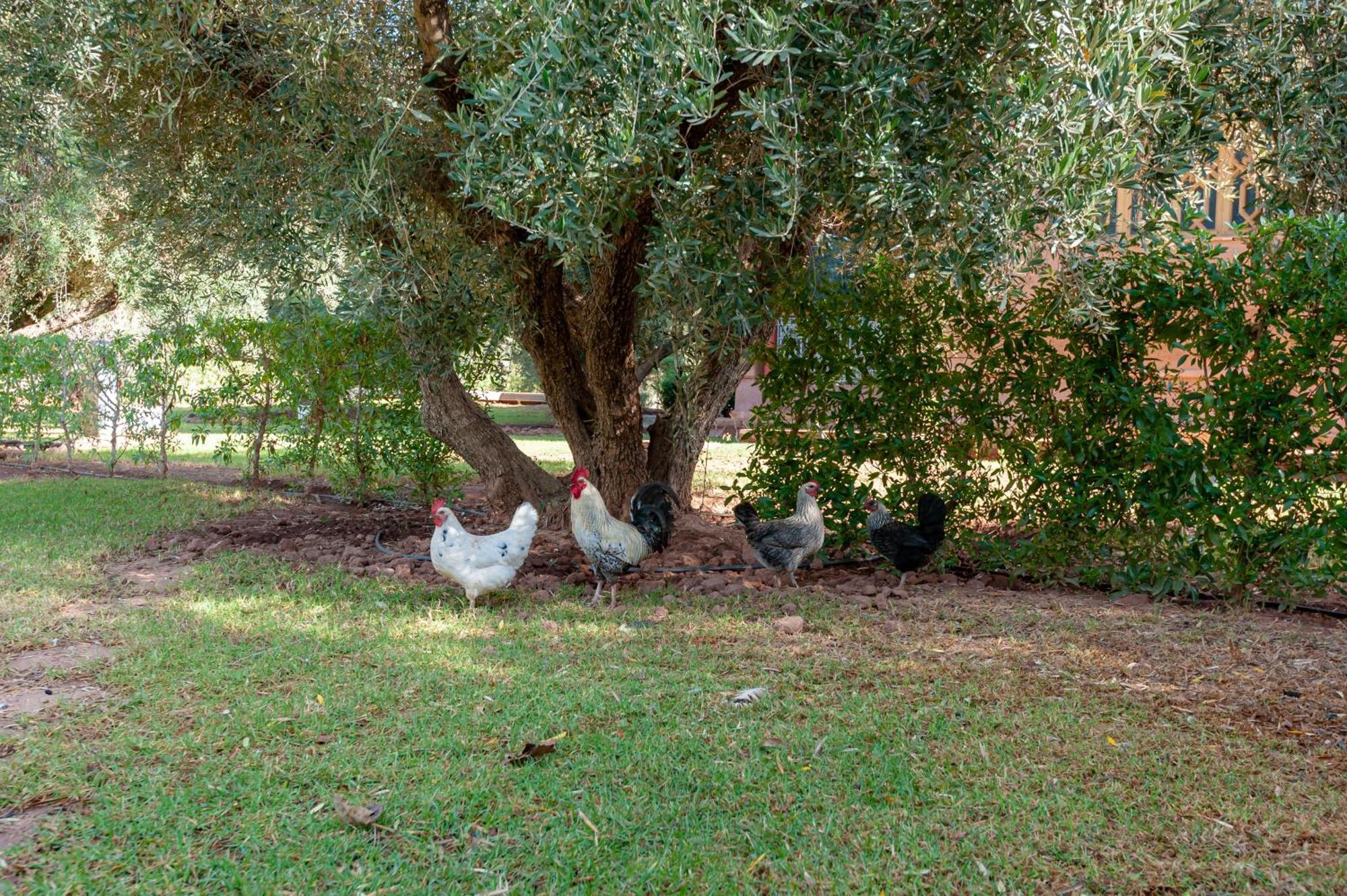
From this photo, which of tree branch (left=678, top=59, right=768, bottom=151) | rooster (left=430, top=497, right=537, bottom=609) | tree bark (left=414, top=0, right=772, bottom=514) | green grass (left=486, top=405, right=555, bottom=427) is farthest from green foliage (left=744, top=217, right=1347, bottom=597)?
green grass (left=486, top=405, right=555, bottom=427)

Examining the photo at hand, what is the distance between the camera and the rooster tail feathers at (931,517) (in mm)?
6914

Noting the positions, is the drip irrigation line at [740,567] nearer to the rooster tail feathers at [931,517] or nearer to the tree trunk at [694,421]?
the rooster tail feathers at [931,517]

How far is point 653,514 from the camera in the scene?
23.6 feet

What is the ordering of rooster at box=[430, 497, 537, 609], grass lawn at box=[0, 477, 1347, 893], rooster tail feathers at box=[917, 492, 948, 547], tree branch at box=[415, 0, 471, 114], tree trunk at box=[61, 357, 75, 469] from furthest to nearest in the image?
tree trunk at box=[61, 357, 75, 469] → rooster tail feathers at box=[917, 492, 948, 547] → tree branch at box=[415, 0, 471, 114] → rooster at box=[430, 497, 537, 609] → grass lawn at box=[0, 477, 1347, 893]

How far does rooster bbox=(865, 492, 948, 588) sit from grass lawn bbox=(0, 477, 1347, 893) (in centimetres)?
102

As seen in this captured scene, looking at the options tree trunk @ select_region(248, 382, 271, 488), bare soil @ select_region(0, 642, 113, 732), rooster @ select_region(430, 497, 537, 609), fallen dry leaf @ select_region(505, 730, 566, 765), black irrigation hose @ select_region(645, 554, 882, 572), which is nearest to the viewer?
fallen dry leaf @ select_region(505, 730, 566, 765)

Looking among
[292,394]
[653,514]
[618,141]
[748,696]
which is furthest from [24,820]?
[292,394]

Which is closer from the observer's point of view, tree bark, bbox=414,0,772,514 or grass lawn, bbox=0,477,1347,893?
grass lawn, bbox=0,477,1347,893

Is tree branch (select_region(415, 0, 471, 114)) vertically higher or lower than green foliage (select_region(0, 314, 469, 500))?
higher

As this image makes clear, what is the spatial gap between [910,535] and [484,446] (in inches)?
168

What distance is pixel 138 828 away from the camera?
345 cm

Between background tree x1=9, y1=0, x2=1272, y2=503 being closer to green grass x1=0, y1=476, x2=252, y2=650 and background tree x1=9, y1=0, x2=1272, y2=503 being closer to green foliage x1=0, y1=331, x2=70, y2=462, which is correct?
green grass x1=0, y1=476, x2=252, y2=650

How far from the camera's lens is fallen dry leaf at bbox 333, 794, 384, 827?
348 centimetres

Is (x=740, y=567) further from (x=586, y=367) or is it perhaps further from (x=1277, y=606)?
(x=1277, y=606)
